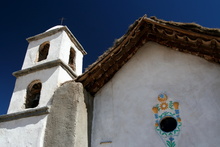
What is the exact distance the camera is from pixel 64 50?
875 cm

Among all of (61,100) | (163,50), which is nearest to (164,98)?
(163,50)

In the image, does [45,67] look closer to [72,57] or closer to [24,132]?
[72,57]

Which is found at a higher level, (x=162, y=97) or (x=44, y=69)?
(x=44, y=69)

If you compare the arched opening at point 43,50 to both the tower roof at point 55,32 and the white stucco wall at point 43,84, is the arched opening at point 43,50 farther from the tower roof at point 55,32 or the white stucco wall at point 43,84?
the white stucco wall at point 43,84

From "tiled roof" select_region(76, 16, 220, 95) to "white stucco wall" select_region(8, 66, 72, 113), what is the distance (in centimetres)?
107

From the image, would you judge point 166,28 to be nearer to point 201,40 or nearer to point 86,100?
point 201,40

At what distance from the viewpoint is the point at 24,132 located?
6.50 metres

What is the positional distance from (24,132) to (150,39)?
176 inches

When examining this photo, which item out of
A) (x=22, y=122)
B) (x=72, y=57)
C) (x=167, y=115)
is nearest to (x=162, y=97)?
(x=167, y=115)

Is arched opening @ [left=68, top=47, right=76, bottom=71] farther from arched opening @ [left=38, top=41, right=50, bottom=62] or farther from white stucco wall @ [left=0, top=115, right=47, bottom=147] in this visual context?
white stucco wall @ [left=0, top=115, right=47, bottom=147]

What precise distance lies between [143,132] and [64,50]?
15.0ft

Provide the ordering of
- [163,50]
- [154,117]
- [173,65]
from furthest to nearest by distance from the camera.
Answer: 1. [163,50]
2. [173,65]
3. [154,117]

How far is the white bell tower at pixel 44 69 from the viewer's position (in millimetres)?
7477

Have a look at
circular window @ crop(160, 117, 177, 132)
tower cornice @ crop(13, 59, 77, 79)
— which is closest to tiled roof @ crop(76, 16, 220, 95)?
tower cornice @ crop(13, 59, 77, 79)
